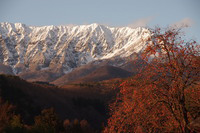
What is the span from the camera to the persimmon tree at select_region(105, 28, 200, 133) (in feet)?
78.5

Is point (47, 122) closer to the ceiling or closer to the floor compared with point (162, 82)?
closer to the floor

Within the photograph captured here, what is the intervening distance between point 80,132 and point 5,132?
6390 centimetres

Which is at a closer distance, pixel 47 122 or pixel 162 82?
pixel 162 82

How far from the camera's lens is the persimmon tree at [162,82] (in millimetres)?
23922

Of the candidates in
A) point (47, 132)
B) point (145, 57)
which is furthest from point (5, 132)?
point (145, 57)

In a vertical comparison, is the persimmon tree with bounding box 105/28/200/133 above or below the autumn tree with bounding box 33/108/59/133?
above

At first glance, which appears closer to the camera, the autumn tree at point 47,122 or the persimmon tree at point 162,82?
the persimmon tree at point 162,82

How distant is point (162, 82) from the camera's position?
24.9 metres

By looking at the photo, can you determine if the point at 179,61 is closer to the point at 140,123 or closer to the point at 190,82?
the point at 190,82

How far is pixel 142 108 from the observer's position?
24469 millimetres

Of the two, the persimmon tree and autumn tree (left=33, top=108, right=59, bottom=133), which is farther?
autumn tree (left=33, top=108, right=59, bottom=133)

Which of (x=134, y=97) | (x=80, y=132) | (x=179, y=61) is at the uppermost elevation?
(x=179, y=61)

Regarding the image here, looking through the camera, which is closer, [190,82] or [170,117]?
[190,82]

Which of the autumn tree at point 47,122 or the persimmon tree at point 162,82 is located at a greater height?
the persimmon tree at point 162,82
